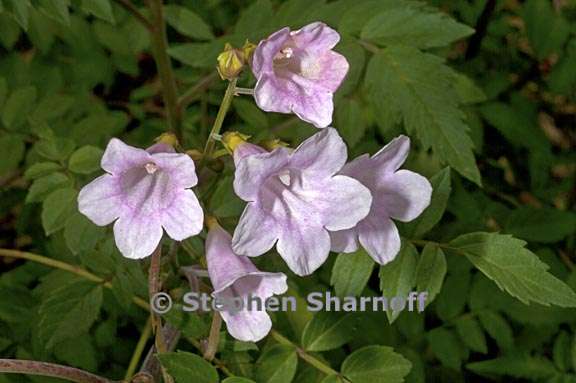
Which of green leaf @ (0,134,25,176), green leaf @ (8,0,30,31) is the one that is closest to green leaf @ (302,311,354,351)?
green leaf @ (8,0,30,31)

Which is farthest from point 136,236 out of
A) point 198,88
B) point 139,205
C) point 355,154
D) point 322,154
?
point 355,154

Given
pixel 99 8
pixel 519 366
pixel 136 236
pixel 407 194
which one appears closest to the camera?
pixel 136 236

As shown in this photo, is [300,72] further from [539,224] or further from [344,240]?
[539,224]

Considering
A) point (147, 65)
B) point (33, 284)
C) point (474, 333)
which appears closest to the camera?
point (474, 333)

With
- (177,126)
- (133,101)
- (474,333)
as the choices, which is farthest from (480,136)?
(133,101)

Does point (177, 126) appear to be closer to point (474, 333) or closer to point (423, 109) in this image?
point (423, 109)

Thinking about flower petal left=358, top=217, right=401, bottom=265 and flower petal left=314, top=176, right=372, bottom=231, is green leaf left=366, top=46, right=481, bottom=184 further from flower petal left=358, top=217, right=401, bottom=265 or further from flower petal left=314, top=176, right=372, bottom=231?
flower petal left=314, top=176, right=372, bottom=231
